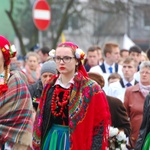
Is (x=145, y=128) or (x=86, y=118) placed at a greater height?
(x=86, y=118)

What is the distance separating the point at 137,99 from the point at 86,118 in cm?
315

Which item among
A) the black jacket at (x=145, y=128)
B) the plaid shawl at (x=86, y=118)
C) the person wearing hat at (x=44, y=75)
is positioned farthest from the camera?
the person wearing hat at (x=44, y=75)

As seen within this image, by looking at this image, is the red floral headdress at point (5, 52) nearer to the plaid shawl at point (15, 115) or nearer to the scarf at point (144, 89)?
the plaid shawl at point (15, 115)

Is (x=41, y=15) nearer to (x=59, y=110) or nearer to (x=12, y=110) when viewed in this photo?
(x=59, y=110)

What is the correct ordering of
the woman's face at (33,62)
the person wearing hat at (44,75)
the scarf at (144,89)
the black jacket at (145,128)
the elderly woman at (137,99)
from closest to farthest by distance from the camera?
the black jacket at (145,128) → the person wearing hat at (44,75) → the elderly woman at (137,99) → the scarf at (144,89) → the woman's face at (33,62)

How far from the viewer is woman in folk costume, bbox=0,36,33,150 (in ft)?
24.4

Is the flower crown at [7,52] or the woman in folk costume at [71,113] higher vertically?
the flower crown at [7,52]

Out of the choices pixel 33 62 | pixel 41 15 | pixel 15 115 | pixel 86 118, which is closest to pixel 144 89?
pixel 86 118

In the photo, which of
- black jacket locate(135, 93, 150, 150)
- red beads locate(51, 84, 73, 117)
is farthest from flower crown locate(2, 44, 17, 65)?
black jacket locate(135, 93, 150, 150)

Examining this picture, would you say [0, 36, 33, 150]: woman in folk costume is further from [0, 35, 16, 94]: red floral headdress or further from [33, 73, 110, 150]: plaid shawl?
[33, 73, 110, 150]: plaid shawl

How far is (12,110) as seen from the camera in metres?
7.46

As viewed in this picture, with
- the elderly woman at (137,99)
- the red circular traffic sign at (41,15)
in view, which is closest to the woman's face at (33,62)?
the red circular traffic sign at (41,15)

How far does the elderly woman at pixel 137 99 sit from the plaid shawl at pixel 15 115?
3284mm

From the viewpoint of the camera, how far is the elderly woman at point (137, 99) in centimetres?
1066
